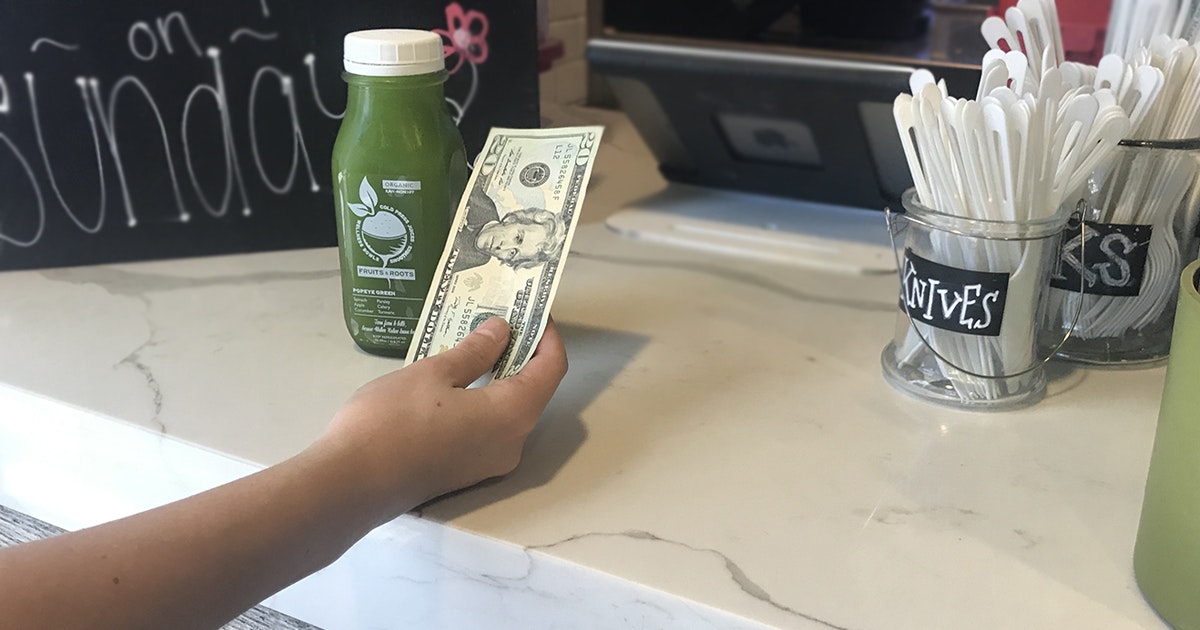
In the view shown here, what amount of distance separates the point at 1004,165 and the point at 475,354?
321 mm

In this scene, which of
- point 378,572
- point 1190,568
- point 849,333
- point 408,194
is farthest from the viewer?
point 849,333

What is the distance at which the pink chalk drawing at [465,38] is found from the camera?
829 mm

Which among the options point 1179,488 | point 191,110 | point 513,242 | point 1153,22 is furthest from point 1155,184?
point 191,110

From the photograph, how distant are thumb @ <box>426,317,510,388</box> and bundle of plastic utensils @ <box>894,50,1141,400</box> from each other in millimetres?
264

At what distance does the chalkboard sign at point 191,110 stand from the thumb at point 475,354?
1.02ft

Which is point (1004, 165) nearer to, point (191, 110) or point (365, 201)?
point (365, 201)

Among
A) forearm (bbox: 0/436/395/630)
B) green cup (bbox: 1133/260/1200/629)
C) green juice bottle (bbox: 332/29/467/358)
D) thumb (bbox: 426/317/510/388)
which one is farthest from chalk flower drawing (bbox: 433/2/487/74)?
green cup (bbox: 1133/260/1200/629)

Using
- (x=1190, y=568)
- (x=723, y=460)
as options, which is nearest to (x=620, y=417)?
(x=723, y=460)

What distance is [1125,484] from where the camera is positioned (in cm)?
54

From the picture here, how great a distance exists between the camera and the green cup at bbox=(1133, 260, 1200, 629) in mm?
406

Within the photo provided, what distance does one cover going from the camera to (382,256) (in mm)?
653

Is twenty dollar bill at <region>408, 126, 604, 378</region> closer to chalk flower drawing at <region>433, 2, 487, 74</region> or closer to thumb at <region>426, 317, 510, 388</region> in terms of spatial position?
thumb at <region>426, 317, 510, 388</region>

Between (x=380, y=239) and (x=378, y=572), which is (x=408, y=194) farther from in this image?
(x=378, y=572)

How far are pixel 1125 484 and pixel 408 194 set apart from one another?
46cm
